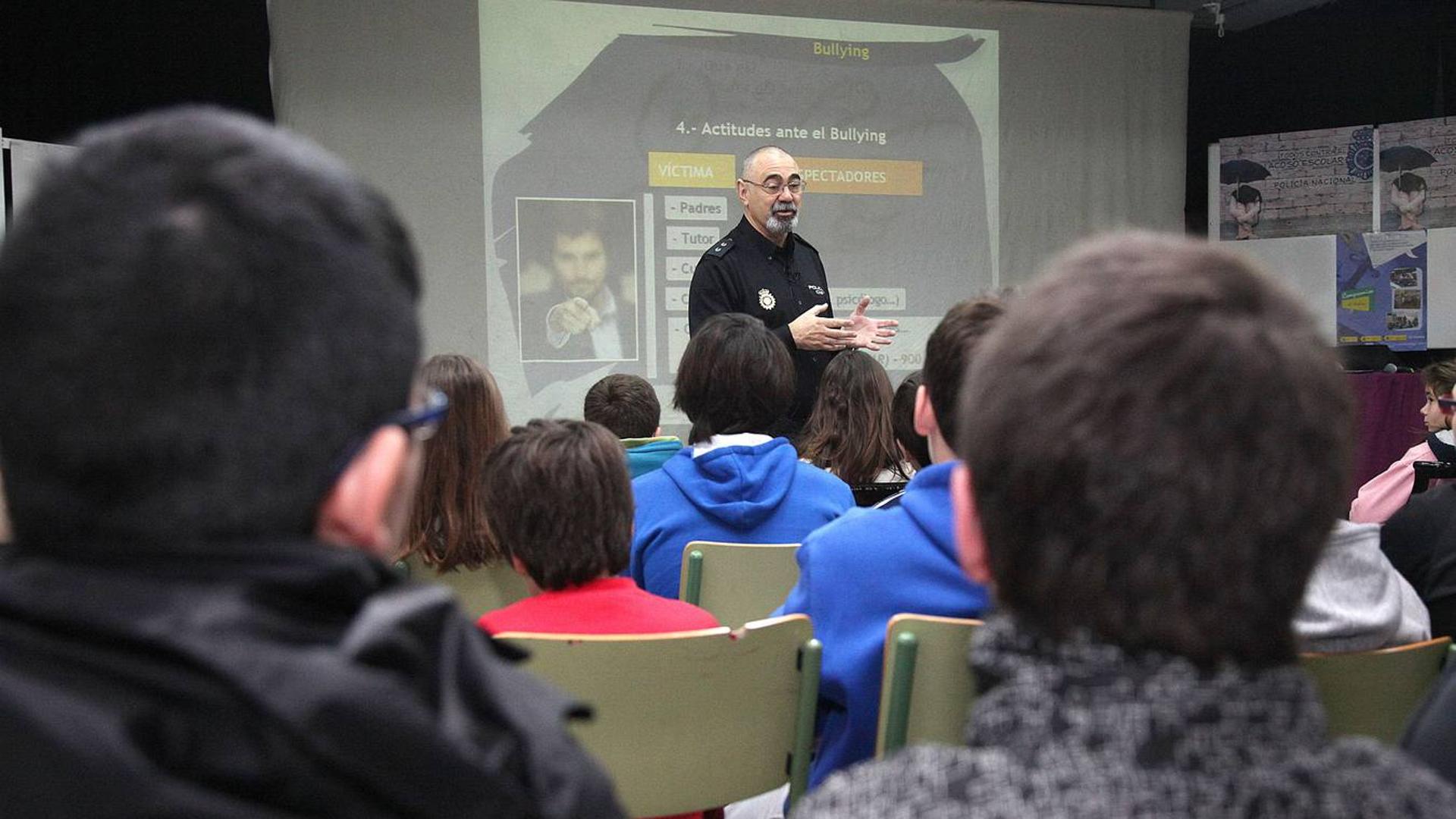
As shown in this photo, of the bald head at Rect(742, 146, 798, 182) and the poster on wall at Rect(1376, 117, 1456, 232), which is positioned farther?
the poster on wall at Rect(1376, 117, 1456, 232)

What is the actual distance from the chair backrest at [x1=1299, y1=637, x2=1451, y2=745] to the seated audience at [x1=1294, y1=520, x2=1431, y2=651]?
1.4 inches

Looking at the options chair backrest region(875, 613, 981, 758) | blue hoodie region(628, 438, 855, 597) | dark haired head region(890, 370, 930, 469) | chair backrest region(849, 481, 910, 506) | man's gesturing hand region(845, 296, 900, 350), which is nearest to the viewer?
chair backrest region(875, 613, 981, 758)

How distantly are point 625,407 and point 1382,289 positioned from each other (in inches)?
194

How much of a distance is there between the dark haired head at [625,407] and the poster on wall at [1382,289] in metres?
4.63

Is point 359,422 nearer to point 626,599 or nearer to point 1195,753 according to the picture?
point 1195,753

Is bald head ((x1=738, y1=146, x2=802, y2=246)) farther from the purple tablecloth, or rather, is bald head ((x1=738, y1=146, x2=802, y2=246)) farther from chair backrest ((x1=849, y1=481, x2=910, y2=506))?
the purple tablecloth

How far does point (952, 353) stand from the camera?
1694mm

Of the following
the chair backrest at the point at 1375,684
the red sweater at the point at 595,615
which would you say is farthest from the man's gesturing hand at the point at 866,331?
the chair backrest at the point at 1375,684

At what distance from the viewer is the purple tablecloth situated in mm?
5965

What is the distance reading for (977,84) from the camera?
6465 millimetres

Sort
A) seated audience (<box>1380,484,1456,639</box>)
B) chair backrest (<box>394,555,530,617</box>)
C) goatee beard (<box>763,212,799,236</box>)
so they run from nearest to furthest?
seated audience (<box>1380,484,1456,639</box>) → chair backrest (<box>394,555,530,617</box>) → goatee beard (<box>763,212,799,236</box>)

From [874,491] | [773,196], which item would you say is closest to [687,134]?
[773,196]

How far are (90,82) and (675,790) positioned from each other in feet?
16.0

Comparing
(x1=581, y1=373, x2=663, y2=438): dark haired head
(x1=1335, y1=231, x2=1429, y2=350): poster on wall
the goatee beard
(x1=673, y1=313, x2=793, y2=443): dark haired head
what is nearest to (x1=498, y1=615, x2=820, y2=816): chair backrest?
(x1=673, y1=313, x2=793, y2=443): dark haired head
